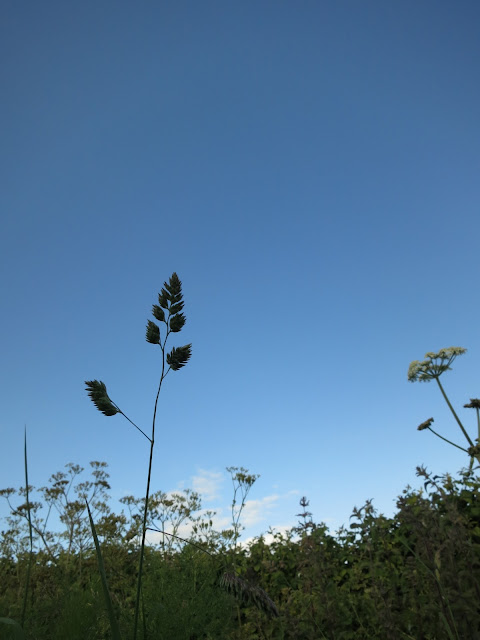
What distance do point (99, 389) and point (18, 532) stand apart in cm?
691

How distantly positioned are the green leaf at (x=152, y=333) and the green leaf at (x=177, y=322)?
97 millimetres

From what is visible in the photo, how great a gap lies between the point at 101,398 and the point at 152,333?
446 mm

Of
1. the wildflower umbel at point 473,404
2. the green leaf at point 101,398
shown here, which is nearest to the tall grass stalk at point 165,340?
the green leaf at point 101,398

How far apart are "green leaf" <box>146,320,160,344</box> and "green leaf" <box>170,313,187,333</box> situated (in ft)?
0.32

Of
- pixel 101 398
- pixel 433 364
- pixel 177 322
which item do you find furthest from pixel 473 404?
pixel 101 398

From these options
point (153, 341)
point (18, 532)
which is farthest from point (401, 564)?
point (18, 532)

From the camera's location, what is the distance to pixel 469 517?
5355 millimetres

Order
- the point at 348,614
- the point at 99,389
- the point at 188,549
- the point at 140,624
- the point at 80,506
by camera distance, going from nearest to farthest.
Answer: the point at 99,389 < the point at 140,624 < the point at 348,614 < the point at 188,549 < the point at 80,506

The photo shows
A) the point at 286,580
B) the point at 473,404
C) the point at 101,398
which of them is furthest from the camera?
the point at 473,404

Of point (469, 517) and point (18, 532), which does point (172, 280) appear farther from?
point (18, 532)

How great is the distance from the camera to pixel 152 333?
2646 mm

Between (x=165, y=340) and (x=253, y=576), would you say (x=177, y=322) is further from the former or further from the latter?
(x=253, y=576)

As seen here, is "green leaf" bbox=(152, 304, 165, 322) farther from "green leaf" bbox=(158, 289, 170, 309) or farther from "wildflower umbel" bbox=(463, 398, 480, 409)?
"wildflower umbel" bbox=(463, 398, 480, 409)

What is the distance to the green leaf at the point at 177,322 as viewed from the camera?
2.72 metres
